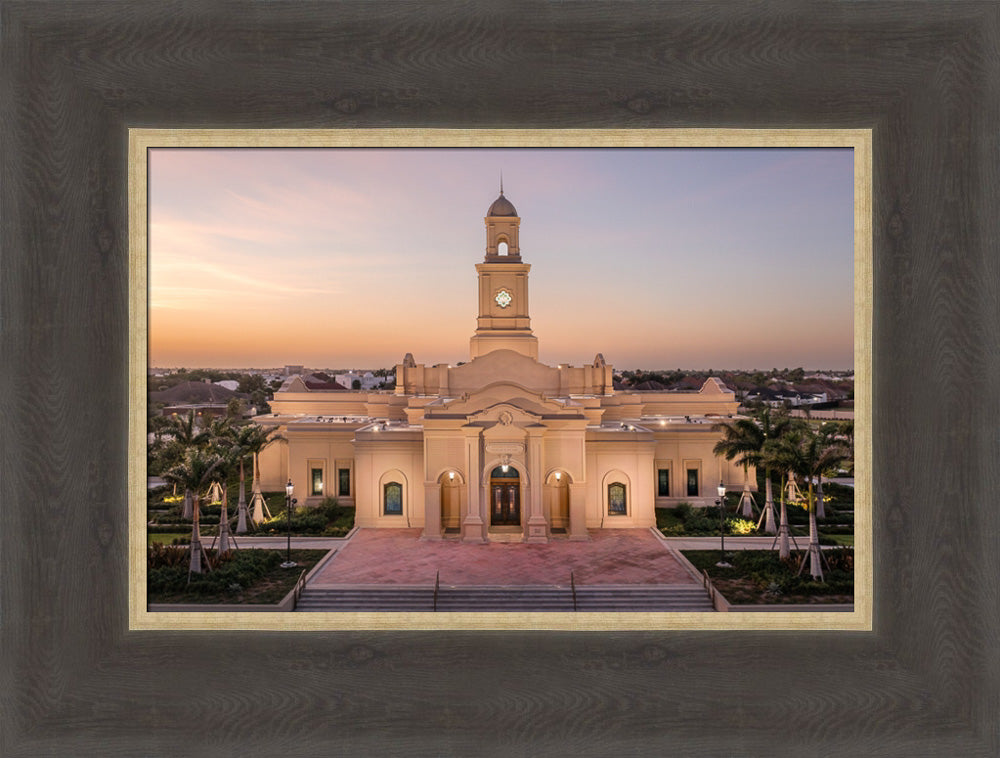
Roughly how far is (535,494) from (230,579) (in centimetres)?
874

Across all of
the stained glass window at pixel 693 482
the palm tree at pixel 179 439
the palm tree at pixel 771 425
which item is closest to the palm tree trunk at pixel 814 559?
the palm tree at pixel 771 425

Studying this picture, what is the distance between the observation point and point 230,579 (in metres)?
12.1

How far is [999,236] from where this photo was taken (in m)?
6.02

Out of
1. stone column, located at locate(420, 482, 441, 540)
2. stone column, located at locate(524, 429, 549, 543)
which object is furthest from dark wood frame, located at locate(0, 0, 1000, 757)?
stone column, located at locate(420, 482, 441, 540)

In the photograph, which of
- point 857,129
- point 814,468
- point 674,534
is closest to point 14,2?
point 857,129

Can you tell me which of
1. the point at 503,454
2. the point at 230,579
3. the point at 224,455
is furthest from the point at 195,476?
the point at 503,454

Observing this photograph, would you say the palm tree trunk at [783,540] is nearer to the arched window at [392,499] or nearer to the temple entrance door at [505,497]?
the temple entrance door at [505,497]

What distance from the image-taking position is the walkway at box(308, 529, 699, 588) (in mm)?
12781

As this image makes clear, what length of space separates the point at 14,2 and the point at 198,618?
7822 millimetres

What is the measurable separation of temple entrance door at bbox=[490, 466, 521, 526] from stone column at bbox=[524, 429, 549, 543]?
78 centimetres

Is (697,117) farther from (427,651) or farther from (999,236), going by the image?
(427,651)

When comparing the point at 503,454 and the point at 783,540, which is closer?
the point at 783,540

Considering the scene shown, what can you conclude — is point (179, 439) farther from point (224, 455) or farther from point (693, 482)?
point (693, 482)

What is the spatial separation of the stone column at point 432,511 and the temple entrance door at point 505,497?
70.2 inches
